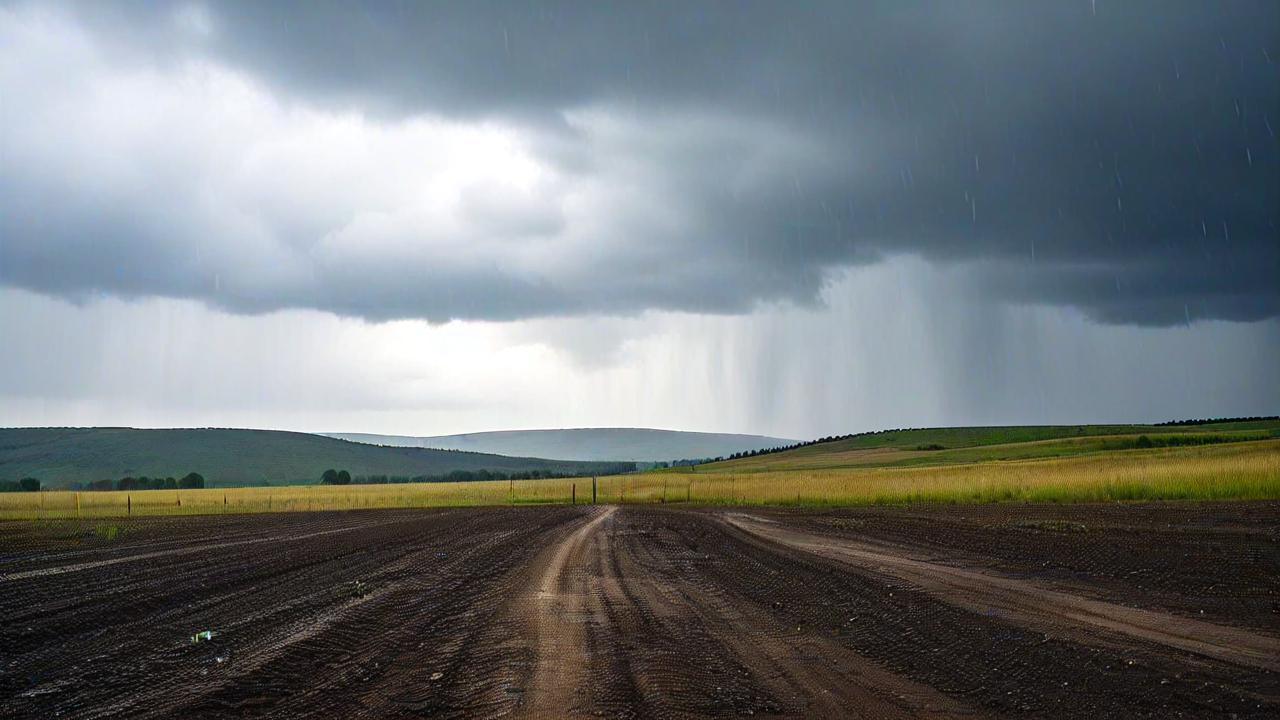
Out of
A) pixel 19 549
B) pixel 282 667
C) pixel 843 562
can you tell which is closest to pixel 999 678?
pixel 282 667

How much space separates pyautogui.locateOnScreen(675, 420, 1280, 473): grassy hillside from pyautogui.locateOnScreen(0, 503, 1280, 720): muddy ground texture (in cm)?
6660

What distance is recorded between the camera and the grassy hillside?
267 ft

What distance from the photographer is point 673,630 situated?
8.65 meters

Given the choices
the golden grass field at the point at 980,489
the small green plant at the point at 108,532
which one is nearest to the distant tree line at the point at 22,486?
the golden grass field at the point at 980,489

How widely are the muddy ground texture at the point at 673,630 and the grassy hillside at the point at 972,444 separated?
6660cm

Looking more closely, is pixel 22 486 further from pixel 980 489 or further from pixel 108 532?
pixel 980 489

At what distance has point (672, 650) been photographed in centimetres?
766

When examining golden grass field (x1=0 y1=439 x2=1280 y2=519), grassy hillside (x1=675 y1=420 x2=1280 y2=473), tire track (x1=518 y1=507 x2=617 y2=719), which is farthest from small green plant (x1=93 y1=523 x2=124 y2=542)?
grassy hillside (x1=675 y1=420 x2=1280 y2=473)

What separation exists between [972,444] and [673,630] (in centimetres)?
11114

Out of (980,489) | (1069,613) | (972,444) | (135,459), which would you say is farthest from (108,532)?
(135,459)

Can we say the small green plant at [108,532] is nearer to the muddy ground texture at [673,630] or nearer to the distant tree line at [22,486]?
the muddy ground texture at [673,630]

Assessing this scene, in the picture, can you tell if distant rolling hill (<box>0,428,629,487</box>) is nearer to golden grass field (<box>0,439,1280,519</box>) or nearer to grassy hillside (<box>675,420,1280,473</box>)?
grassy hillside (<box>675,420,1280,473</box>)

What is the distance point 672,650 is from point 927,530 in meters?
14.4

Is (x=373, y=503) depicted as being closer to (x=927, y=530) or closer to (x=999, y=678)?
(x=927, y=530)
